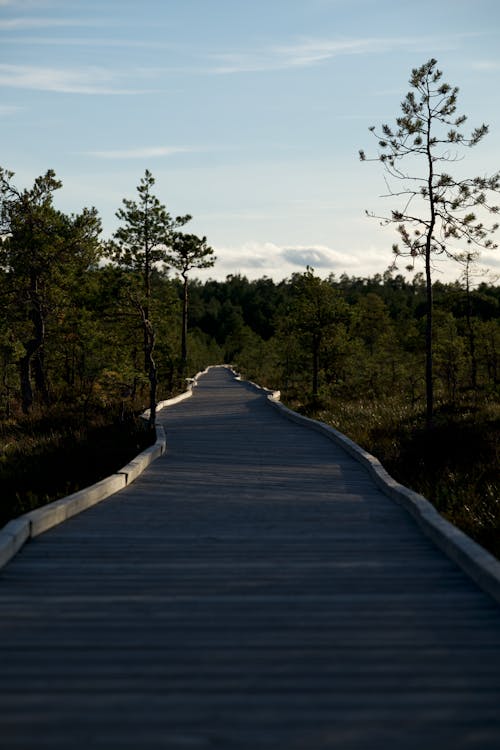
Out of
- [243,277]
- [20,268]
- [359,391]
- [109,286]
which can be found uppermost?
[243,277]

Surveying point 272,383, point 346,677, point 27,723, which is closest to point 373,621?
point 346,677

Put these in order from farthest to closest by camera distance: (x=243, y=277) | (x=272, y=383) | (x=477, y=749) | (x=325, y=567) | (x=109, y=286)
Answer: (x=243, y=277) → (x=272, y=383) → (x=109, y=286) → (x=325, y=567) → (x=477, y=749)

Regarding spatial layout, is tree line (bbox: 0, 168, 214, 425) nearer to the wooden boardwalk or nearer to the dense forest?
the dense forest

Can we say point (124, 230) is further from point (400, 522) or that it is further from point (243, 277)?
point (243, 277)

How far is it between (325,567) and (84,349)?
27.7 meters

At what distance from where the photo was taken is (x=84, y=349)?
3228 centimetres

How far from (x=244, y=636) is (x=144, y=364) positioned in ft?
88.1

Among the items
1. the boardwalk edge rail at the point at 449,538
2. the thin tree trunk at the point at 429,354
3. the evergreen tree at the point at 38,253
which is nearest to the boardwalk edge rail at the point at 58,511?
the boardwalk edge rail at the point at 449,538

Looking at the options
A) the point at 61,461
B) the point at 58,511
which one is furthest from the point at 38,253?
the point at 58,511

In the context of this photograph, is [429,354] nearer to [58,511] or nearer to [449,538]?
[449,538]

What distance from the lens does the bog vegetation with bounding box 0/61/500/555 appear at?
13148mm

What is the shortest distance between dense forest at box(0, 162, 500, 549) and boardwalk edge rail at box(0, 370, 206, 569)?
1094mm

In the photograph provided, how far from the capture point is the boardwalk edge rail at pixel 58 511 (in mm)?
6004

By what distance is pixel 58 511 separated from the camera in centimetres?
734
